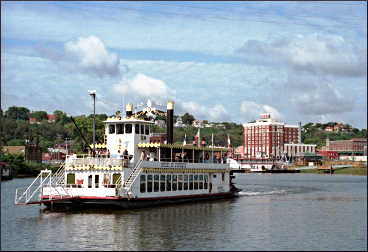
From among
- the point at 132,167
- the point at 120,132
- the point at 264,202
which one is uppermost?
the point at 120,132

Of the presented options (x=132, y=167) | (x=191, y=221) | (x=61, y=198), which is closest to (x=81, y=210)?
(x=61, y=198)

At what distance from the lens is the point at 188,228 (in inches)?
1547

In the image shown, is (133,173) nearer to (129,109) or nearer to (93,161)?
(93,161)

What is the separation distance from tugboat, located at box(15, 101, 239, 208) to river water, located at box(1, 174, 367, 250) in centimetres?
131

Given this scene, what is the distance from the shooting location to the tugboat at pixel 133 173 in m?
46.6

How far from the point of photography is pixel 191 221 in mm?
42781

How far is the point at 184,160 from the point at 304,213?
46.8ft

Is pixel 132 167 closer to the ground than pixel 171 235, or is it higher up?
higher up

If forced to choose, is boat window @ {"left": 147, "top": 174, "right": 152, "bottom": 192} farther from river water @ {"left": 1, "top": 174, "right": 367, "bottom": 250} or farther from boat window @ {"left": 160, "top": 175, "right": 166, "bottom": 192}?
river water @ {"left": 1, "top": 174, "right": 367, "bottom": 250}

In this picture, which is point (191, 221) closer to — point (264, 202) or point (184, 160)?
point (184, 160)

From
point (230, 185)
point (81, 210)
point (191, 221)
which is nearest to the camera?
point (191, 221)

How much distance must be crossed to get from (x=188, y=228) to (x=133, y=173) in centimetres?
1053

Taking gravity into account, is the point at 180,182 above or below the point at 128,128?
below

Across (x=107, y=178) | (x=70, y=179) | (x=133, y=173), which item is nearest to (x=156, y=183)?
(x=133, y=173)
